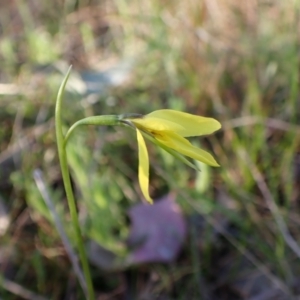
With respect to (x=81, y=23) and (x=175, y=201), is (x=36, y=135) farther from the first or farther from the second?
(x=81, y=23)

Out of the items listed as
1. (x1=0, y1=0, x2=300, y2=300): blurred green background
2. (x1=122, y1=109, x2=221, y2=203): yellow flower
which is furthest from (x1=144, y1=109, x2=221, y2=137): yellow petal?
(x1=0, y1=0, x2=300, y2=300): blurred green background

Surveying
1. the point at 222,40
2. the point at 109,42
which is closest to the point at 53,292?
the point at 222,40

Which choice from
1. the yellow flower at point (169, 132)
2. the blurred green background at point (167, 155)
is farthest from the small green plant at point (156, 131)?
the blurred green background at point (167, 155)

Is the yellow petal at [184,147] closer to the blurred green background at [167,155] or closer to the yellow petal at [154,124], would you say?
the yellow petal at [154,124]

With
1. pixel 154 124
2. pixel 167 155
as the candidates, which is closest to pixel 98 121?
pixel 154 124

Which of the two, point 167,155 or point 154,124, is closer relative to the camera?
point 154,124

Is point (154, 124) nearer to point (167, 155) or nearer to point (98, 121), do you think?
point (98, 121)
